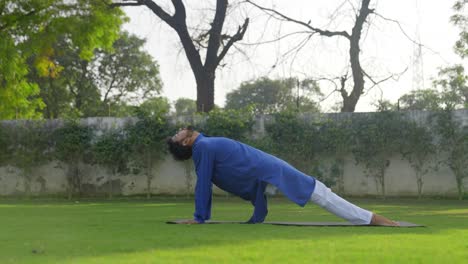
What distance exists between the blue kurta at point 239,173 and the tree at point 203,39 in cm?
1423

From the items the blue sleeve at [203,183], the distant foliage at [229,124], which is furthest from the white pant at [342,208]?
the distant foliage at [229,124]

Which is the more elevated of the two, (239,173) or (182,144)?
(182,144)

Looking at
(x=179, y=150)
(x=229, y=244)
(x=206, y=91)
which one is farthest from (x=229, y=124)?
(x=229, y=244)

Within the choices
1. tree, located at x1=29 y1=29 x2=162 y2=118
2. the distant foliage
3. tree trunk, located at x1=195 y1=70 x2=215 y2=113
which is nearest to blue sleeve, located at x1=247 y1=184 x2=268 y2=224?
the distant foliage

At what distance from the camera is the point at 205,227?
6555 millimetres

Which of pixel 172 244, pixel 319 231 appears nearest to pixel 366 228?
pixel 319 231

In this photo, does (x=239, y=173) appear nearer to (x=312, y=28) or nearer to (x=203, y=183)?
(x=203, y=183)

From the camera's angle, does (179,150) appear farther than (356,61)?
No

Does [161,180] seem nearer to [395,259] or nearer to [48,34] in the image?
[48,34]

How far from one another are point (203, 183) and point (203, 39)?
1526 centimetres

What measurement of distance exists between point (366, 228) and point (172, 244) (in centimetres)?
227

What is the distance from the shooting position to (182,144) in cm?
715

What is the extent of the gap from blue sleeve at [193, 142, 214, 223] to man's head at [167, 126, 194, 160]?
0.12 m

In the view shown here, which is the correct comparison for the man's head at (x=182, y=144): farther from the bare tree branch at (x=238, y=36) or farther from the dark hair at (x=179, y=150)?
the bare tree branch at (x=238, y=36)
